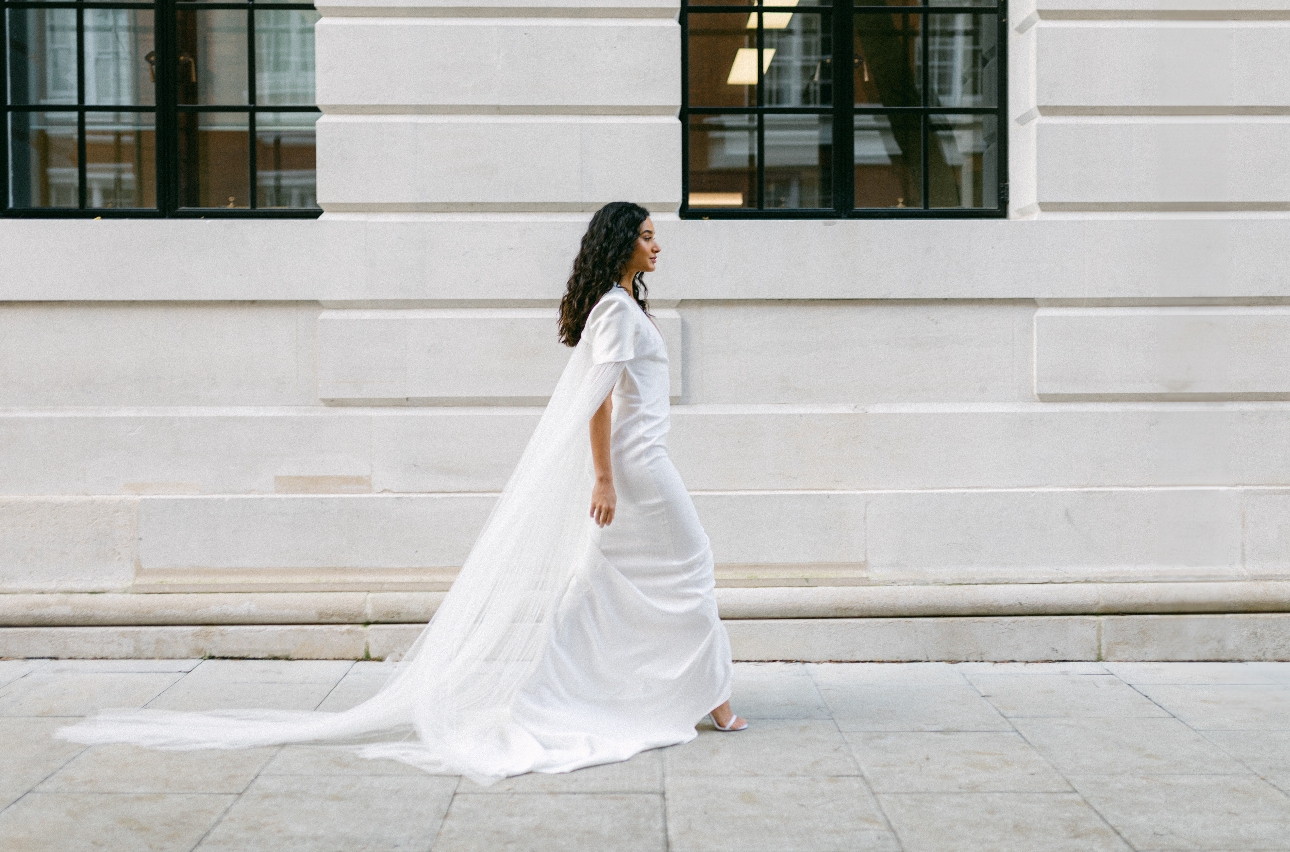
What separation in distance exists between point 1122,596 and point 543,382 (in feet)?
10.2

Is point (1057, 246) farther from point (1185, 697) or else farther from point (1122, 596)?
point (1185, 697)

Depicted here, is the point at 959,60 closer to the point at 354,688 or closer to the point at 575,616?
the point at 575,616

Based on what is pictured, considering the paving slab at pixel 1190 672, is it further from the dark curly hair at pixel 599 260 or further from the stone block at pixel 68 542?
the stone block at pixel 68 542

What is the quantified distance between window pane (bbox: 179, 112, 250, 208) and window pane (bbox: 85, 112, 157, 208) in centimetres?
18

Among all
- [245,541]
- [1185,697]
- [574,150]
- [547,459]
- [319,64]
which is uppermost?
[319,64]

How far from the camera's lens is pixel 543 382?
640cm

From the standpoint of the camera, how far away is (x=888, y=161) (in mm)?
6902

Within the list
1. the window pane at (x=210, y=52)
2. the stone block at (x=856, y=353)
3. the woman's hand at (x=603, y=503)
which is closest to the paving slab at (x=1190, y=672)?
the stone block at (x=856, y=353)

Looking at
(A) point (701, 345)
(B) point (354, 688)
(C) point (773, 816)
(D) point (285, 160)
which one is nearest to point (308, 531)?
(B) point (354, 688)

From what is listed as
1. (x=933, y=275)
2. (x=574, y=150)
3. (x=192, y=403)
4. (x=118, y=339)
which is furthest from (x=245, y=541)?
(x=933, y=275)

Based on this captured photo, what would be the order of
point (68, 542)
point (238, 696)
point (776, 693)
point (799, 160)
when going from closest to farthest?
point (238, 696) < point (776, 693) < point (68, 542) < point (799, 160)

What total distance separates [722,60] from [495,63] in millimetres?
1295

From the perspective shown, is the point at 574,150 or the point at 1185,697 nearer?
the point at 1185,697

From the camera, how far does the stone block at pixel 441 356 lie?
20.9ft
